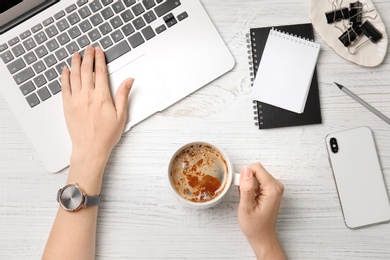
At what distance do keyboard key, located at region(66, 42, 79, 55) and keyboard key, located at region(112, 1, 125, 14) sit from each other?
0.10 m

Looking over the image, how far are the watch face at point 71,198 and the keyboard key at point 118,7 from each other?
35cm

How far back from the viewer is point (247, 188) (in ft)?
2.64

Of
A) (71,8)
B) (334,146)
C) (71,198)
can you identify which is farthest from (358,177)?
(71,8)

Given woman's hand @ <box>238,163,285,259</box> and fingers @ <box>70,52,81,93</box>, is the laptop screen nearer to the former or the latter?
fingers @ <box>70,52,81,93</box>

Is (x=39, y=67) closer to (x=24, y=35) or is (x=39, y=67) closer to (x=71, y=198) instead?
(x=24, y=35)

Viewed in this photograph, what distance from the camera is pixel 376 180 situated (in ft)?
2.97

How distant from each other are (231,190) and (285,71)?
263 millimetres

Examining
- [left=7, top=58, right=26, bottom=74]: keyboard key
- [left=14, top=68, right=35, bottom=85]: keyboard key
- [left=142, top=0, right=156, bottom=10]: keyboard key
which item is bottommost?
[left=14, top=68, right=35, bottom=85]: keyboard key

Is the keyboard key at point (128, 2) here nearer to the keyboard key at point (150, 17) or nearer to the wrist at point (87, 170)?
the keyboard key at point (150, 17)

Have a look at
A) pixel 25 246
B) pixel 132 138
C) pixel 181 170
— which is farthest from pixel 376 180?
pixel 25 246

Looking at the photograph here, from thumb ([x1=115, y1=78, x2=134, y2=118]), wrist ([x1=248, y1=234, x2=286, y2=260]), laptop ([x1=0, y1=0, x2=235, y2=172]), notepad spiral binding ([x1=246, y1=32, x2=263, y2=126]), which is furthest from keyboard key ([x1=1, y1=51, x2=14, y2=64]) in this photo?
wrist ([x1=248, y1=234, x2=286, y2=260])

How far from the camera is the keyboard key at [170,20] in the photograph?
90 centimetres

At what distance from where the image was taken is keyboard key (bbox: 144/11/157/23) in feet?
2.96

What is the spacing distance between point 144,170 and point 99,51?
0.82 ft
